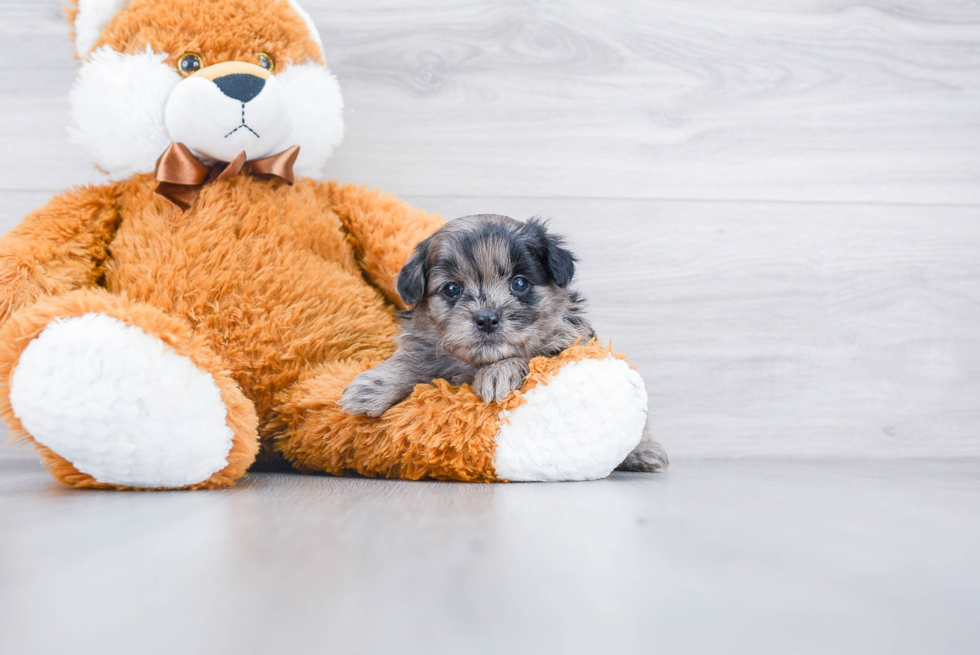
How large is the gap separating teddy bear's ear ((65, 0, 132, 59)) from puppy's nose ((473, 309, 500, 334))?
944 mm

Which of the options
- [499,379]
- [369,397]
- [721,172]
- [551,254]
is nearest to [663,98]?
[721,172]

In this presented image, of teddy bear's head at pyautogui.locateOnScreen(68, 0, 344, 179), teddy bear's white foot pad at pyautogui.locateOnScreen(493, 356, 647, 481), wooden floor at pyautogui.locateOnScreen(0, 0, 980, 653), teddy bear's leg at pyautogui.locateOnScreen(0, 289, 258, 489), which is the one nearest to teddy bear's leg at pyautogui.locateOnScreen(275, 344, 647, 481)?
teddy bear's white foot pad at pyautogui.locateOnScreen(493, 356, 647, 481)

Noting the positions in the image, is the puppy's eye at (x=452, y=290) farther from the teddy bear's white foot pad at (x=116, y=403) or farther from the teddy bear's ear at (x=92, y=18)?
the teddy bear's ear at (x=92, y=18)

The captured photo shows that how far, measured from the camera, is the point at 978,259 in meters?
1.80

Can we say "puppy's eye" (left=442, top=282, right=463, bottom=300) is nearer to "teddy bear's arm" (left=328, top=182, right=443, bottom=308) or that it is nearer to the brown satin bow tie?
"teddy bear's arm" (left=328, top=182, right=443, bottom=308)

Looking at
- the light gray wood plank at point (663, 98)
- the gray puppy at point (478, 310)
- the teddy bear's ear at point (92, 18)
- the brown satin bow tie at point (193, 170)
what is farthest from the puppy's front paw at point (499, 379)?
the teddy bear's ear at point (92, 18)

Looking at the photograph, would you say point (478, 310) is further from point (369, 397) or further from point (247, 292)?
point (247, 292)

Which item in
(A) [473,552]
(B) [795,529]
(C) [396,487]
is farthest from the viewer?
(C) [396,487]

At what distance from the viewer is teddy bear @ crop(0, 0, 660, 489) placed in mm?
990

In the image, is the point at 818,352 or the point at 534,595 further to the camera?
the point at 818,352

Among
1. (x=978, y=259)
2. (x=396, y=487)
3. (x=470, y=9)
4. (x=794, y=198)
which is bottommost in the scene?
(x=396, y=487)

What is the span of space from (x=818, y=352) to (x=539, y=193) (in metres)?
0.83

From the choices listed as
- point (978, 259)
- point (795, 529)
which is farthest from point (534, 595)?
point (978, 259)

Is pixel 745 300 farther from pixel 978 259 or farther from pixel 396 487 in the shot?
pixel 396 487
